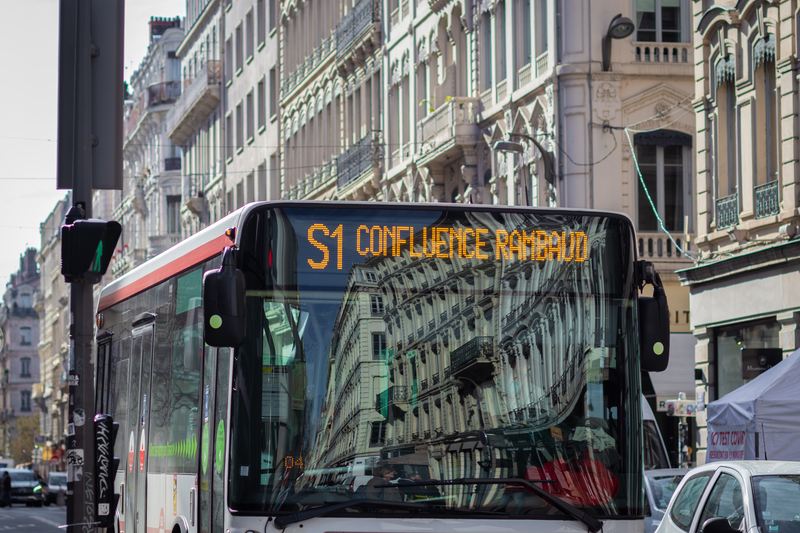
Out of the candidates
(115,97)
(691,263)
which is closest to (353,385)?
(115,97)

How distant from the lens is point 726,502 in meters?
9.70

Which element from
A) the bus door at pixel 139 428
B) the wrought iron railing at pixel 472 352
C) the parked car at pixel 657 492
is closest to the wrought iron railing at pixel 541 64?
the parked car at pixel 657 492

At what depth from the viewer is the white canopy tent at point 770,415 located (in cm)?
1617

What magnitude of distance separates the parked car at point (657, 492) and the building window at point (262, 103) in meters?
41.3

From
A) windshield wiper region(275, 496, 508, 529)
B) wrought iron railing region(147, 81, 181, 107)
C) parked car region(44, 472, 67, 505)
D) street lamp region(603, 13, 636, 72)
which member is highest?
wrought iron railing region(147, 81, 181, 107)

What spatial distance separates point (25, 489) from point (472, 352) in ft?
184

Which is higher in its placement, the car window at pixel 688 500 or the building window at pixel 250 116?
the building window at pixel 250 116

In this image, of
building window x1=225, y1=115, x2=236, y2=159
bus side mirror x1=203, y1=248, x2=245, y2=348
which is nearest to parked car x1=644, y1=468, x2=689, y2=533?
bus side mirror x1=203, y1=248, x2=245, y2=348

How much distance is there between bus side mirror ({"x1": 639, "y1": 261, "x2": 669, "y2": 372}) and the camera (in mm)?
8078

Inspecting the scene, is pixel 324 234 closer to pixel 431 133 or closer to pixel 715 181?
Answer: pixel 715 181

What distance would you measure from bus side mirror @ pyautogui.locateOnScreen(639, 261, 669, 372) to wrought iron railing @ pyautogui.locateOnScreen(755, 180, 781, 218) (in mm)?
14263

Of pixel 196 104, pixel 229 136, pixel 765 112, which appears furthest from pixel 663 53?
pixel 196 104

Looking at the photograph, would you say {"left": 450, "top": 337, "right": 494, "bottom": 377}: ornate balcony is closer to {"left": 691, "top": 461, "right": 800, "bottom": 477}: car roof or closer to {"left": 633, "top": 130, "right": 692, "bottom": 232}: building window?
{"left": 691, "top": 461, "right": 800, "bottom": 477}: car roof

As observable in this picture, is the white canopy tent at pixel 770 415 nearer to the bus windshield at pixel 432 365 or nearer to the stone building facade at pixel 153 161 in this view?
the bus windshield at pixel 432 365
